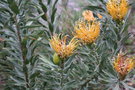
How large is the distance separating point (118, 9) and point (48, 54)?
2.20 ft

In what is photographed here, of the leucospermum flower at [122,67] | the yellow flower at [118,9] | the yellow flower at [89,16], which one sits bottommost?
the leucospermum flower at [122,67]

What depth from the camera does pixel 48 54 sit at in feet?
7.84

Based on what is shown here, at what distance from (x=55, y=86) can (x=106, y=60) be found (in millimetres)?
500

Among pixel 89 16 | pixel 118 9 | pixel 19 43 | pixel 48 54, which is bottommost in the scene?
pixel 48 54

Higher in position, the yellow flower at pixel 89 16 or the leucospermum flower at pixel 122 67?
the yellow flower at pixel 89 16

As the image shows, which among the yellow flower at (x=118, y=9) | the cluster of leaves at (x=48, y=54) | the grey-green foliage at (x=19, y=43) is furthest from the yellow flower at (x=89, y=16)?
the grey-green foliage at (x=19, y=43)

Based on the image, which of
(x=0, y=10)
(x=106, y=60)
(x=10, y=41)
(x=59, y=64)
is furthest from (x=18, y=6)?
(x=106, y=60)

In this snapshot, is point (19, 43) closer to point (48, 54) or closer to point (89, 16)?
point (48, 54)

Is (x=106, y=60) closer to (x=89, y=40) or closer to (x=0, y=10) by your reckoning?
(x=89, y=40)

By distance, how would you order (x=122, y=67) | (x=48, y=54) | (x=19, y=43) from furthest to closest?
(x=48, y=54), (x=19, y=43), (x=122, y=67)

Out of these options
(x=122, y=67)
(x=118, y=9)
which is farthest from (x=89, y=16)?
(x=122, y=67)

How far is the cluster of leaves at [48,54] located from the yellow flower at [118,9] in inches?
2.7

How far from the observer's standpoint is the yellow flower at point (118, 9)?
7.12ft

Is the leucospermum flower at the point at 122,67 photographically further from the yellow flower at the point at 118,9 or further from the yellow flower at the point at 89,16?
the yellow flower at the point at 89,16
